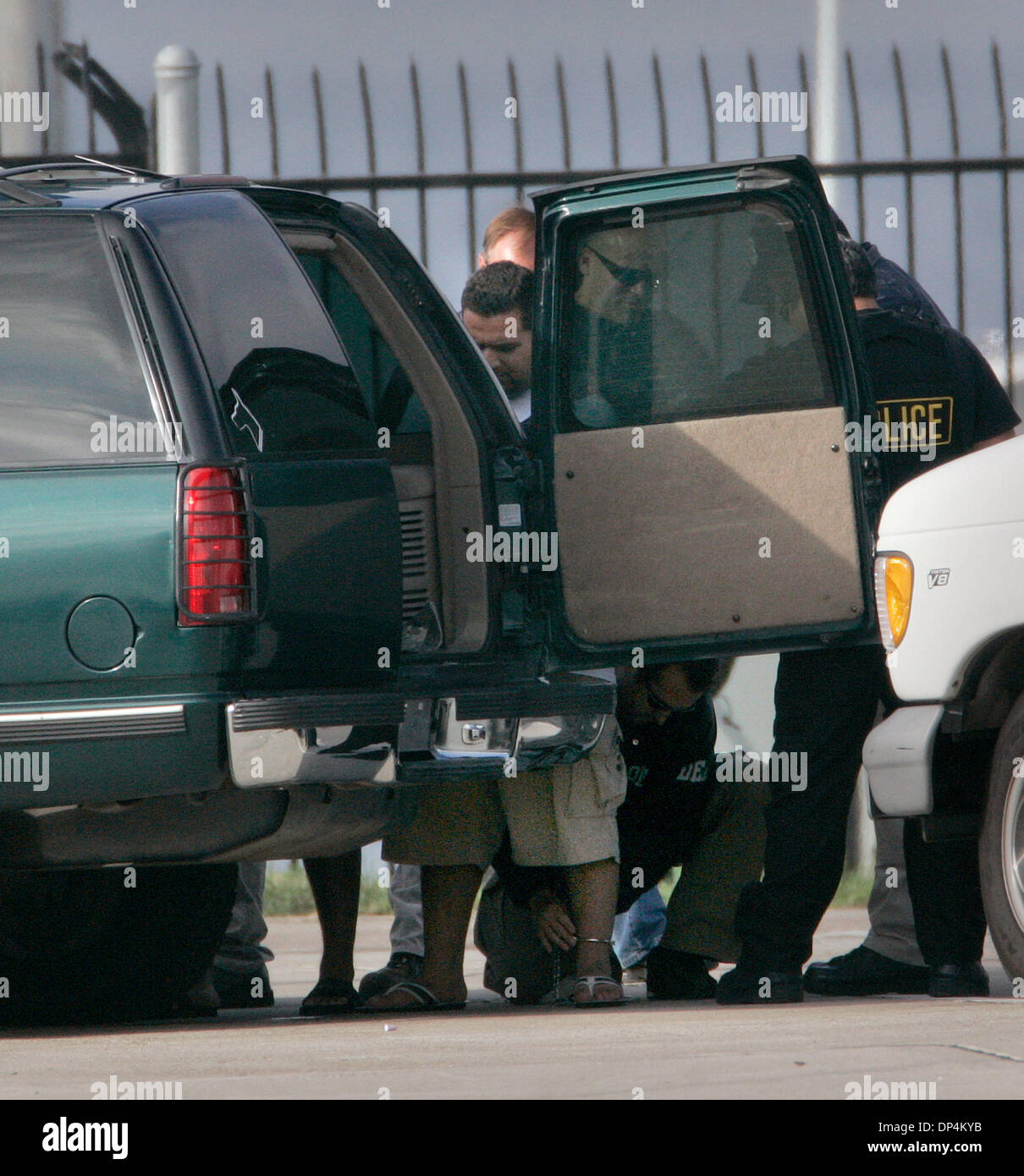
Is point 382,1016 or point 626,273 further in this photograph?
point 626,273

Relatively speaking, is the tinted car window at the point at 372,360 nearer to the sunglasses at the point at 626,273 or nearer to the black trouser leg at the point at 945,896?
the sunglasses at the point at 626,273

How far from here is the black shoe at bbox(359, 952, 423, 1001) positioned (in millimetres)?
6262

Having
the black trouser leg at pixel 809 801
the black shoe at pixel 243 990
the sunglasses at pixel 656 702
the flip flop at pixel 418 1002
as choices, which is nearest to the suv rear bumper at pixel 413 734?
the sunglasses at pixel 656 702

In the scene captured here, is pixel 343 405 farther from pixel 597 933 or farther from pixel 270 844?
pixel 597 933

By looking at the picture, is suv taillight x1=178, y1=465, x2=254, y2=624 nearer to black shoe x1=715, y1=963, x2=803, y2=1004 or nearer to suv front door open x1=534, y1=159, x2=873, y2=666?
suv front door open x1=534, y1=159, x2=873, y2=666

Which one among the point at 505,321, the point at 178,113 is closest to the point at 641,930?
the point at 505,321

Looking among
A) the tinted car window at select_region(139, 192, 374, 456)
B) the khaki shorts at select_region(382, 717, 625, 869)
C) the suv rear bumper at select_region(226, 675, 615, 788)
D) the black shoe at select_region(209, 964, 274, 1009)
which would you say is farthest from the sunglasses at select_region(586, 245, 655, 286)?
the black shoe at select_region(209, 964, 274, 1009)

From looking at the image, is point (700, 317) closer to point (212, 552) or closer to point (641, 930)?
point (212, 552)

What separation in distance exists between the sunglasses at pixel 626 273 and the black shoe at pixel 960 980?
199 cm

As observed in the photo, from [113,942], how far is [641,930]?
2039 millimetres

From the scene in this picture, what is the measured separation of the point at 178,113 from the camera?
352 inches

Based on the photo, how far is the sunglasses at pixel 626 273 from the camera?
573 cm

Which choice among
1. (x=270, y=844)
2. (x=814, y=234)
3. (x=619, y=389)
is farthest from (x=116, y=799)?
(x=814, y=234)

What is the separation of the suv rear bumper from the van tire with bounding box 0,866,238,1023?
95cm
